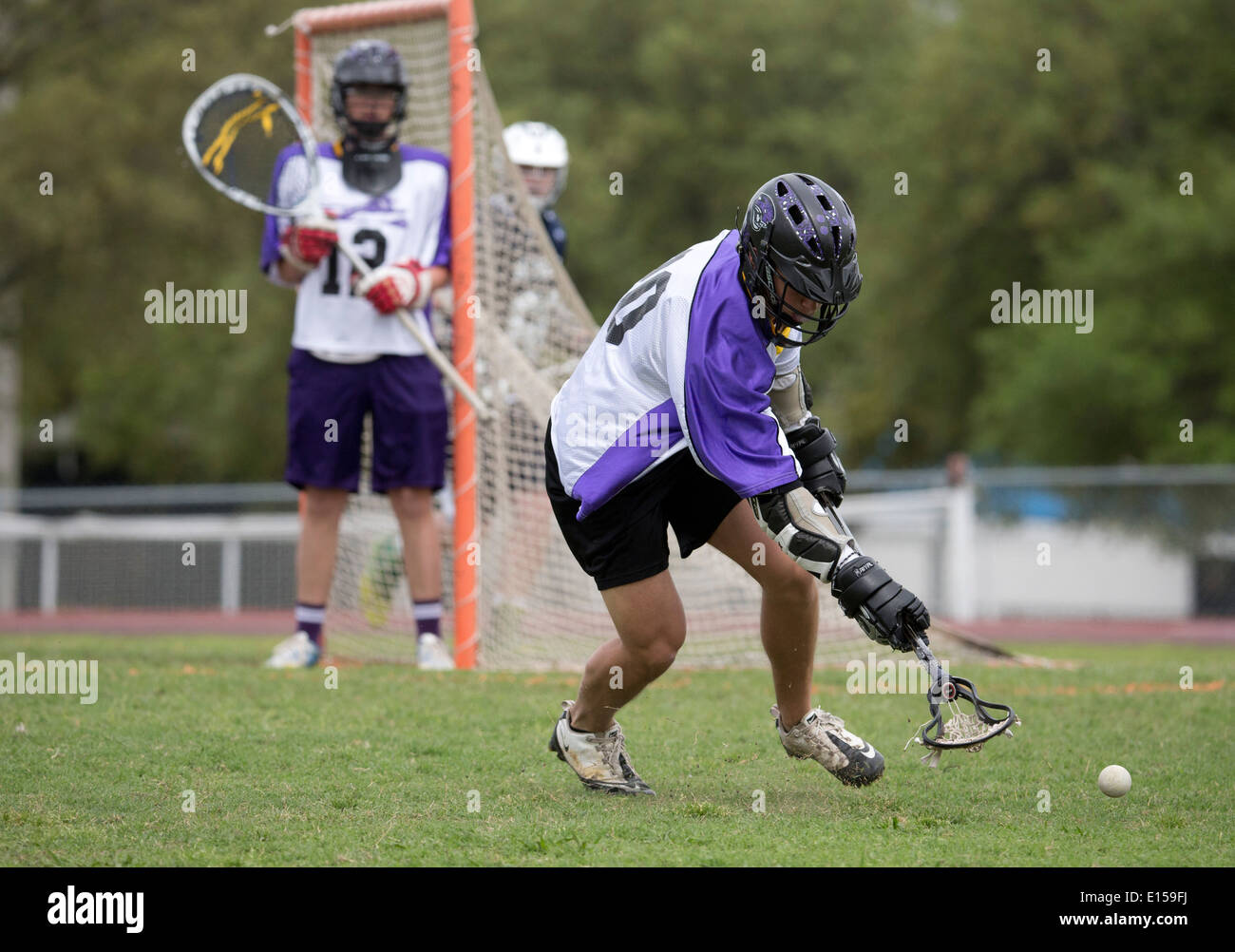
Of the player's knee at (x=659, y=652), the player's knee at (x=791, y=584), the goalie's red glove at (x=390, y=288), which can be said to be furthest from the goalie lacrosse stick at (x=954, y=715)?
the goalie's red glove at (x=390, y=288)

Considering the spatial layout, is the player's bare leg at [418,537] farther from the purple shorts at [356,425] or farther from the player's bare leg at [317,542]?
the player's bare leg at [317,542]

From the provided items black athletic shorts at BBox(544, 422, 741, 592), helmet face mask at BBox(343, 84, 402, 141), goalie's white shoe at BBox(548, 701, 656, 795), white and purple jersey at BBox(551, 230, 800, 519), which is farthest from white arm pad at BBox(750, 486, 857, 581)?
helmet face mask at BBox(343, 84, 402, 141)

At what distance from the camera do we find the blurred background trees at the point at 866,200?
2061 centimetres

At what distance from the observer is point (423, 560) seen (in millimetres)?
7445

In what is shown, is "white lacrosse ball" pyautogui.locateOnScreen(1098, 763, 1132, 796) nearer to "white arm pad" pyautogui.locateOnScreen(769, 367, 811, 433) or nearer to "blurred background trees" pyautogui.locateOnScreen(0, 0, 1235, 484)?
"white arm pad" pyautogui.locateOnScreen(769, 367, 811, 433)

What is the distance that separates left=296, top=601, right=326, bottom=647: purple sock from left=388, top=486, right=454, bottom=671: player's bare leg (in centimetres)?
46

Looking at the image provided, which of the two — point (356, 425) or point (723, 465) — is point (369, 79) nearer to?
point (356, 425)

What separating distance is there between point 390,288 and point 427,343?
0.30 metres

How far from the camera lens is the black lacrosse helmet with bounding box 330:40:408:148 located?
7.42 meters

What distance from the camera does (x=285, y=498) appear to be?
1700cm

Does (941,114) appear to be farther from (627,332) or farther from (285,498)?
(627,332)

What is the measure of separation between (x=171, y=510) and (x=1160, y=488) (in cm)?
1021

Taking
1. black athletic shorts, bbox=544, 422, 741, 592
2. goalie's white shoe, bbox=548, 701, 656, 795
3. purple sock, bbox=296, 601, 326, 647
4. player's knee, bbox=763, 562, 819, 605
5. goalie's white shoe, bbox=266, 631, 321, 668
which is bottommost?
goalie's white shoe, bbox=266, 631, 321, 668
